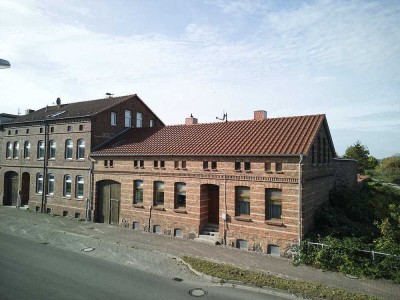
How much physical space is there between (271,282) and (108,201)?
607 inches

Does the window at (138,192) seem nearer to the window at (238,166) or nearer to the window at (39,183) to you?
the window at (238,166)

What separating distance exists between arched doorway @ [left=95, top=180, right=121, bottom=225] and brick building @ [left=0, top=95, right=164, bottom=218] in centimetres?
106

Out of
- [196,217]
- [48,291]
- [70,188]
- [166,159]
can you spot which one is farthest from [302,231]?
[70,188]

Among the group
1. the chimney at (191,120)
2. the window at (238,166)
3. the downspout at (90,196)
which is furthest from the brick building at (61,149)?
the window at (238,166)

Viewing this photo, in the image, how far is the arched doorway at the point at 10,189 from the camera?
1220 inches

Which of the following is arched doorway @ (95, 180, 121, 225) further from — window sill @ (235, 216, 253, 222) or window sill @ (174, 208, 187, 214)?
window sill @ (235, 216, 253, 222)

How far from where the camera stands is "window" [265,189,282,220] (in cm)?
1609

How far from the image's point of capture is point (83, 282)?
11.9 metres

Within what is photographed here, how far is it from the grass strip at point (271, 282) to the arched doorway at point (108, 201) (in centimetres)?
1019

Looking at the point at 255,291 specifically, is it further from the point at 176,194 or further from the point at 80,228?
the point at 80,228

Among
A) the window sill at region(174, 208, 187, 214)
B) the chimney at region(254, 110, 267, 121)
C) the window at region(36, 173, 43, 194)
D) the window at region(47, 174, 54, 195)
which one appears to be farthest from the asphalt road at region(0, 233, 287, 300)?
the chimney at region(254, 110, 267, 121)

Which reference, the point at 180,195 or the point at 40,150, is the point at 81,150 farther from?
the point at 180,195

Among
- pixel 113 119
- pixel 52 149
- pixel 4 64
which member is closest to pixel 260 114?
pixel 113 119

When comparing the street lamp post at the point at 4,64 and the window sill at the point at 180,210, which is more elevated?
the street lamp post at the point at 4,64
